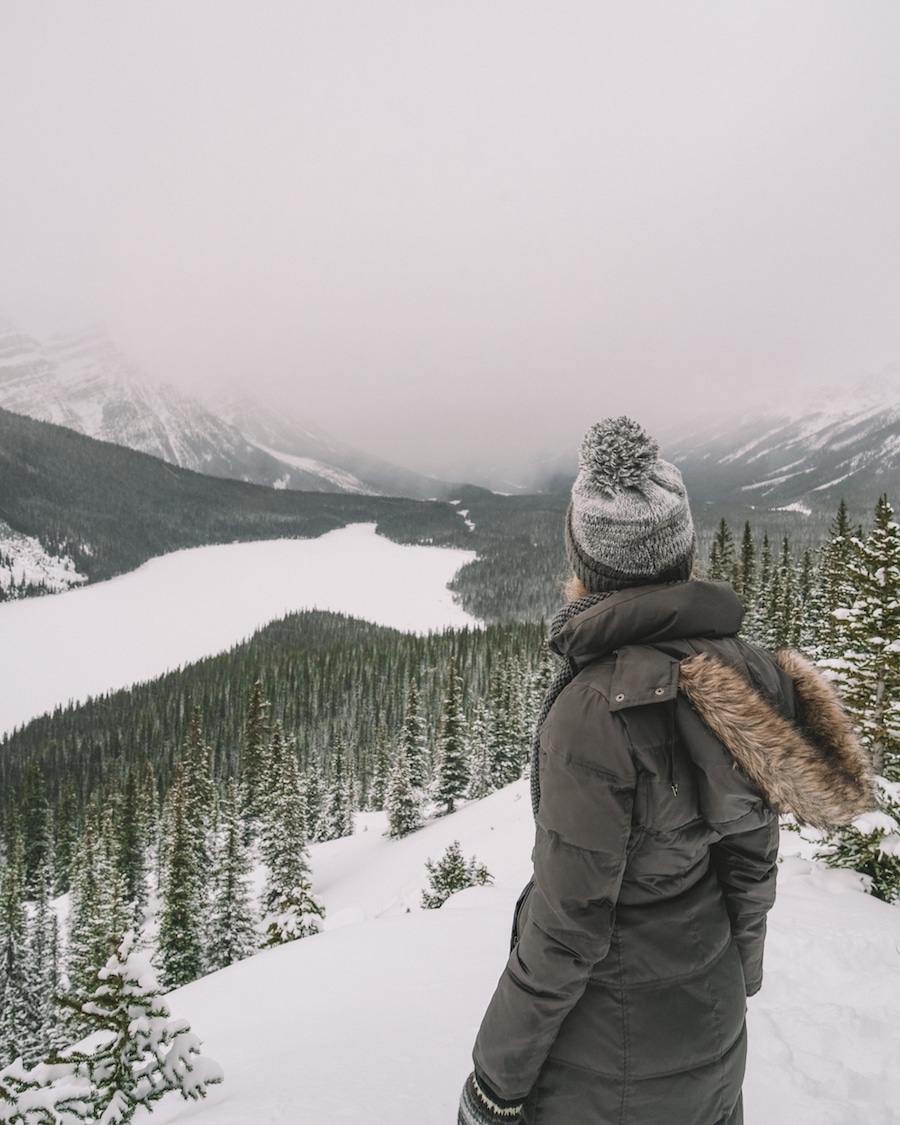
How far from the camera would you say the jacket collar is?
188cm

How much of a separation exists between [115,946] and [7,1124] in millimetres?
998

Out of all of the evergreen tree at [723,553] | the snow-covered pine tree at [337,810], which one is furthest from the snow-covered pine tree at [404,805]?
the evergreen tree at [723,553]

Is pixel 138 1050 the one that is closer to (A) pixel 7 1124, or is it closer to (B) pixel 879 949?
(A) pixel 7 1124

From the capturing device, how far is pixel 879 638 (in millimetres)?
12055

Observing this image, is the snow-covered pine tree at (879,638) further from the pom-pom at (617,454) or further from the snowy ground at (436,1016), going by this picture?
the pom-pom at (617,454)

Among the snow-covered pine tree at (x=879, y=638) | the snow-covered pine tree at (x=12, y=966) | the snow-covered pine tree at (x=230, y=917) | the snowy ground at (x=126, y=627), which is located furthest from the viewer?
the snowy ground at (x=126, y=627)

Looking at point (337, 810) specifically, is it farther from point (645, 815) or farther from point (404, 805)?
point (645, 815)

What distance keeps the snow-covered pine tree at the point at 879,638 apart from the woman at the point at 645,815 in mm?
11927

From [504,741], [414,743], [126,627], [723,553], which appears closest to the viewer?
[414,743]

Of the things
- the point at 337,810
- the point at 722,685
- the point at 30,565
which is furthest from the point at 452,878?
the point at 30,565

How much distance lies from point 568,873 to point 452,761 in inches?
1513

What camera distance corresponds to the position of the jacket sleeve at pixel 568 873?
5.86 feet

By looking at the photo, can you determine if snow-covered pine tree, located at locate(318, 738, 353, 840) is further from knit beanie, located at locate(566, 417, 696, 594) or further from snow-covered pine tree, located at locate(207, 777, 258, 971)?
knit beanie, located at locate(566, 417, 696, 594)

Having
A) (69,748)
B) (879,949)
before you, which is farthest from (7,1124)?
(69,748)
